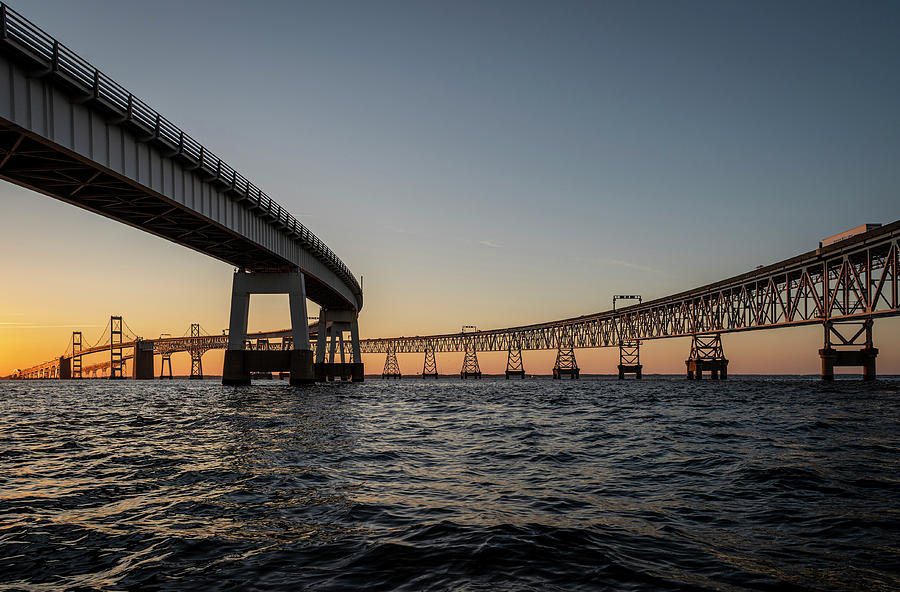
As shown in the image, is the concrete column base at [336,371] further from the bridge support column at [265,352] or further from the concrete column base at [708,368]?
the concrete column base at [708,368]

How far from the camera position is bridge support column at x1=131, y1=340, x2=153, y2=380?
157875 mm

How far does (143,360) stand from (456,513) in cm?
17244

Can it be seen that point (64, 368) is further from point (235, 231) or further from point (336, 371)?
point (235, 231)

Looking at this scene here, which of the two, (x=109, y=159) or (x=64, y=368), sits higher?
(x=109, y=159)

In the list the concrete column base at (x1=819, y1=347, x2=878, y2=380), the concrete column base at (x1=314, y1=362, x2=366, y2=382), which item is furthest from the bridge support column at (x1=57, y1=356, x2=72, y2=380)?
the concrete column base at (x1=819, y1=347, x2=878, y2=380)

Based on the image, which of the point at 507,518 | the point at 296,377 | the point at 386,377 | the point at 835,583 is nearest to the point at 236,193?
the point at 296,377

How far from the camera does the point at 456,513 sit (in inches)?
314

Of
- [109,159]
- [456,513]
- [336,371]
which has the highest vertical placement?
[109,159]

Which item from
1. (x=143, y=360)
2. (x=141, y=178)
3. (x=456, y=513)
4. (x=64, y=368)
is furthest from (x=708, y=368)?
(x=64, y=368)

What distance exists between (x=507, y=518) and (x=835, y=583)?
358 centimetres

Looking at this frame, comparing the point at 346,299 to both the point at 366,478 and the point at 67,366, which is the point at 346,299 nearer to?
the point at 366,478

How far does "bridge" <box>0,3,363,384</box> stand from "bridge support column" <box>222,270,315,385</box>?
0.10 meters

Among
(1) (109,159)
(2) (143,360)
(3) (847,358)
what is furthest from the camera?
(2) (143,360)

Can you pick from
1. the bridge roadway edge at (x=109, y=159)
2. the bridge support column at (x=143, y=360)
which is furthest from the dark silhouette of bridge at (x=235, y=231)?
the bridge support column at (x=143, y=360)
